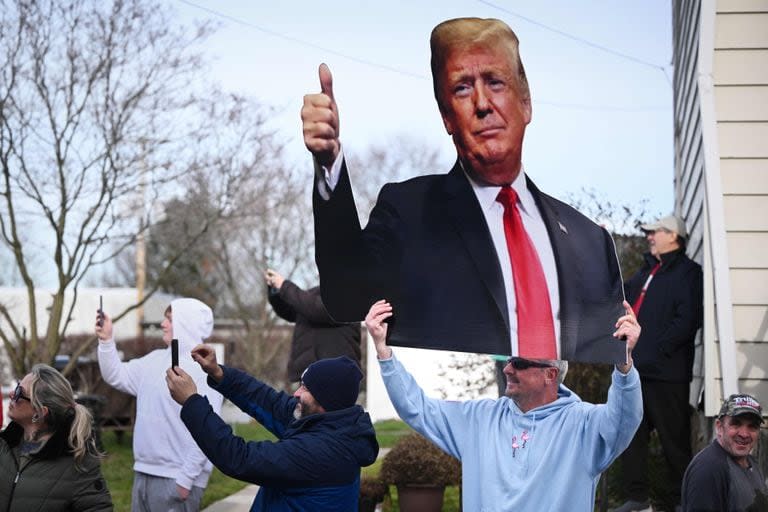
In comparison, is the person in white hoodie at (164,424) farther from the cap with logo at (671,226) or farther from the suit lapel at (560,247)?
the cap with logo at (671,226)

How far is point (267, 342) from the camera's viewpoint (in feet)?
121

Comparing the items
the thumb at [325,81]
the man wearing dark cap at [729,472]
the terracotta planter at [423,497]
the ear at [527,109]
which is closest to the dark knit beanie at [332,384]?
the thumb at [325,81]

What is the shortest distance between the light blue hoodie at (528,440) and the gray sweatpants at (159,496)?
252 centimetres

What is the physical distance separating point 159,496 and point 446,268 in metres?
2.56

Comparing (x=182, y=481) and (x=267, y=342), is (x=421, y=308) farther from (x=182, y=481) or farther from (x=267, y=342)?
(x=267, y=342)

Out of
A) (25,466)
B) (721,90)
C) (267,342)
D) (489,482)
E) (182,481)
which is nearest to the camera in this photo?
(489,482)

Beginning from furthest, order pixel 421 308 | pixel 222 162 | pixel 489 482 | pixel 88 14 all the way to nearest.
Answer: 1. pixel 222 162
2. pixel 88 14
3. pixel 421 308
4. pixel 489 482

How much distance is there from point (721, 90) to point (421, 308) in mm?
3833

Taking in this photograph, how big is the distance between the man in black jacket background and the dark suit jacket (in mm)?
3035

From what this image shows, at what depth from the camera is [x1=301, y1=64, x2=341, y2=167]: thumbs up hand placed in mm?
5156

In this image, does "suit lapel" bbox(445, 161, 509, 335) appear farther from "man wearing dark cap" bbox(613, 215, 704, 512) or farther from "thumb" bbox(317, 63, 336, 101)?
"man wearing dark cap" bbox(613, 215, 704, 512)

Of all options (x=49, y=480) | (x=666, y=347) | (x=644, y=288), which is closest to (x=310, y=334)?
(x=644, y=288)

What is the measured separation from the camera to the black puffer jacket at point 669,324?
26.3 ft

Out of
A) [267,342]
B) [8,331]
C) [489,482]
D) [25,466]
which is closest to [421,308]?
[489,482]
